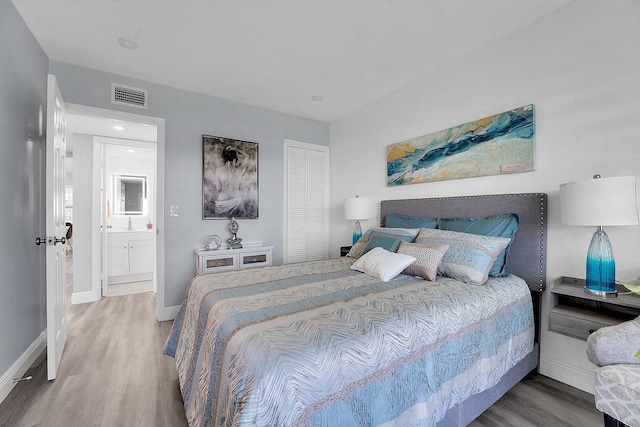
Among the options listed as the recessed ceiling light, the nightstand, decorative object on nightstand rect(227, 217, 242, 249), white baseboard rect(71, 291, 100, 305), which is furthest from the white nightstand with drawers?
the nightstand

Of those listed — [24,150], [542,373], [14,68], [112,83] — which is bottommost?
[542,373]

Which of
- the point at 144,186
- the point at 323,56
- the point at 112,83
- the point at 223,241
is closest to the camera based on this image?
the point at 323,56

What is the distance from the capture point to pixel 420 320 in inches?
53.3

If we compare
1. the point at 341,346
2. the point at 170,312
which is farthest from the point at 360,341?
the point at 170,312

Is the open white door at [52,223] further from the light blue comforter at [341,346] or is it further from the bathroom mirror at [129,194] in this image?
the bathroom mirror at [129,194]

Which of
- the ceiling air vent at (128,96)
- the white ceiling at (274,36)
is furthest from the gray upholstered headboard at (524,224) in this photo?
the ceiling air vent at (128,96)

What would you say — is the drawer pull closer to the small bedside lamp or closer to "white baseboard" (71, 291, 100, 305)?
the small bedside lamp

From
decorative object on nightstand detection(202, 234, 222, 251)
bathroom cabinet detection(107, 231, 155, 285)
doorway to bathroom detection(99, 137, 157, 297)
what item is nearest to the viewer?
decorative object on nightstand detection(202, 234, 222, 251)

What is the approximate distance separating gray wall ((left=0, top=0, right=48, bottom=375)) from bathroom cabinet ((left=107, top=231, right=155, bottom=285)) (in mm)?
2370

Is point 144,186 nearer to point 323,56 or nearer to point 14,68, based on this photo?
point 14,68

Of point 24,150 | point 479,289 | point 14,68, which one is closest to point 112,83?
point 14,68

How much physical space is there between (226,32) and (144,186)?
4.32m

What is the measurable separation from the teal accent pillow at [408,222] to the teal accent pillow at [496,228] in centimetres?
26

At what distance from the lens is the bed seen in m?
0.97
